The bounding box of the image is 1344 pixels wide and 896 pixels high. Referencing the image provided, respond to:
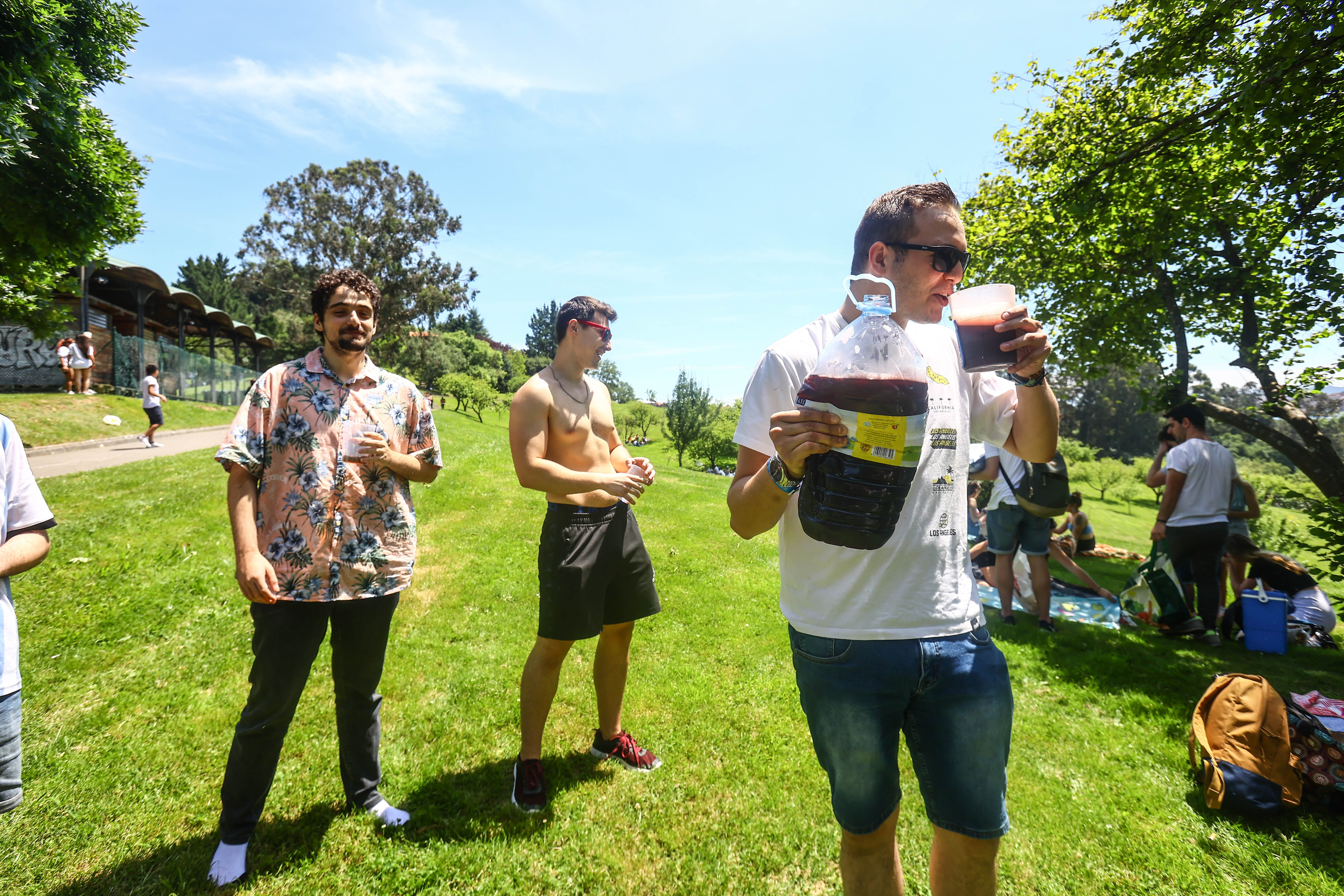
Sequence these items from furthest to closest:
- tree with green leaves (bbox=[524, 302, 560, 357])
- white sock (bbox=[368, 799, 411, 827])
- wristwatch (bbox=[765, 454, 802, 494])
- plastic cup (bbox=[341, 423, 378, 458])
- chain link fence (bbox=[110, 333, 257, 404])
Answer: tree with green leaves (bbox=[524, 302, 560, 357]) < chain link fence (bbox=[110, 333, 257, 404]) < white sock (bbox=[368, 799, 411, 827]) < plastic cup (bbox=[341, 423, 378, 458]) < wristwatch (bbox=[765, 454, 802, 494])

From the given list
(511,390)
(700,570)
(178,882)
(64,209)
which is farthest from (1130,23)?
(511,390)

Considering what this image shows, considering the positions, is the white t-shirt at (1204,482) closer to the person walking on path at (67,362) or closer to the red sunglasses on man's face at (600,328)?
the red sunglasses on man's face at (600,328)

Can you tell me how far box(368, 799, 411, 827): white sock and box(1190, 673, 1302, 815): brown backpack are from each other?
14.3 feet

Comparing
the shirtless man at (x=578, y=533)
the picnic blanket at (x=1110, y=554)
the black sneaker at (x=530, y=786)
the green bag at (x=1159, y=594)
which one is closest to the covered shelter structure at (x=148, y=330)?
the shirtless man at (x=578, y=533)

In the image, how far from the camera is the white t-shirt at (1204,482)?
6078mm

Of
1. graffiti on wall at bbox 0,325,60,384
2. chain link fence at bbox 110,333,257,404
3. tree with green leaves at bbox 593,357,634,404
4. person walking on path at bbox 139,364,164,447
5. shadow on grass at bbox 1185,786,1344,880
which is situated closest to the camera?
shadow on grass at bbox 1185,786,1344,880

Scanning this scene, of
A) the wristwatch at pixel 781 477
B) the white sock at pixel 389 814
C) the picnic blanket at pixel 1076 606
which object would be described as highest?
the wristwatch at pixel 781 477

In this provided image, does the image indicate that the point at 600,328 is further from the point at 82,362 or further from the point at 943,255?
the point at 82,362

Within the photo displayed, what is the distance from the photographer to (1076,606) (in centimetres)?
786

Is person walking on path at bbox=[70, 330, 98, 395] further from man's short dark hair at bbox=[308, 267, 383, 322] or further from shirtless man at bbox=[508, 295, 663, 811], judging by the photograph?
shirtless man at bbox=[508, 295, 663, 811]

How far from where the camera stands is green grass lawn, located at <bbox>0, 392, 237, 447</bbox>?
524 inches

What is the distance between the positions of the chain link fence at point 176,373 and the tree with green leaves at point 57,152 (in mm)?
11201

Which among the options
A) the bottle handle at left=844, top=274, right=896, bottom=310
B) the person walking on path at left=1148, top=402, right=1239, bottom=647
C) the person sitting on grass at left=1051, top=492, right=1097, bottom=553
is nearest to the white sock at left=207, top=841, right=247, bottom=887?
the bottle handle at left=844, top=274, right=896, bottom=310

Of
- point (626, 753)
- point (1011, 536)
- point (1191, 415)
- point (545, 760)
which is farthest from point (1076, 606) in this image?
point (545, 760)
